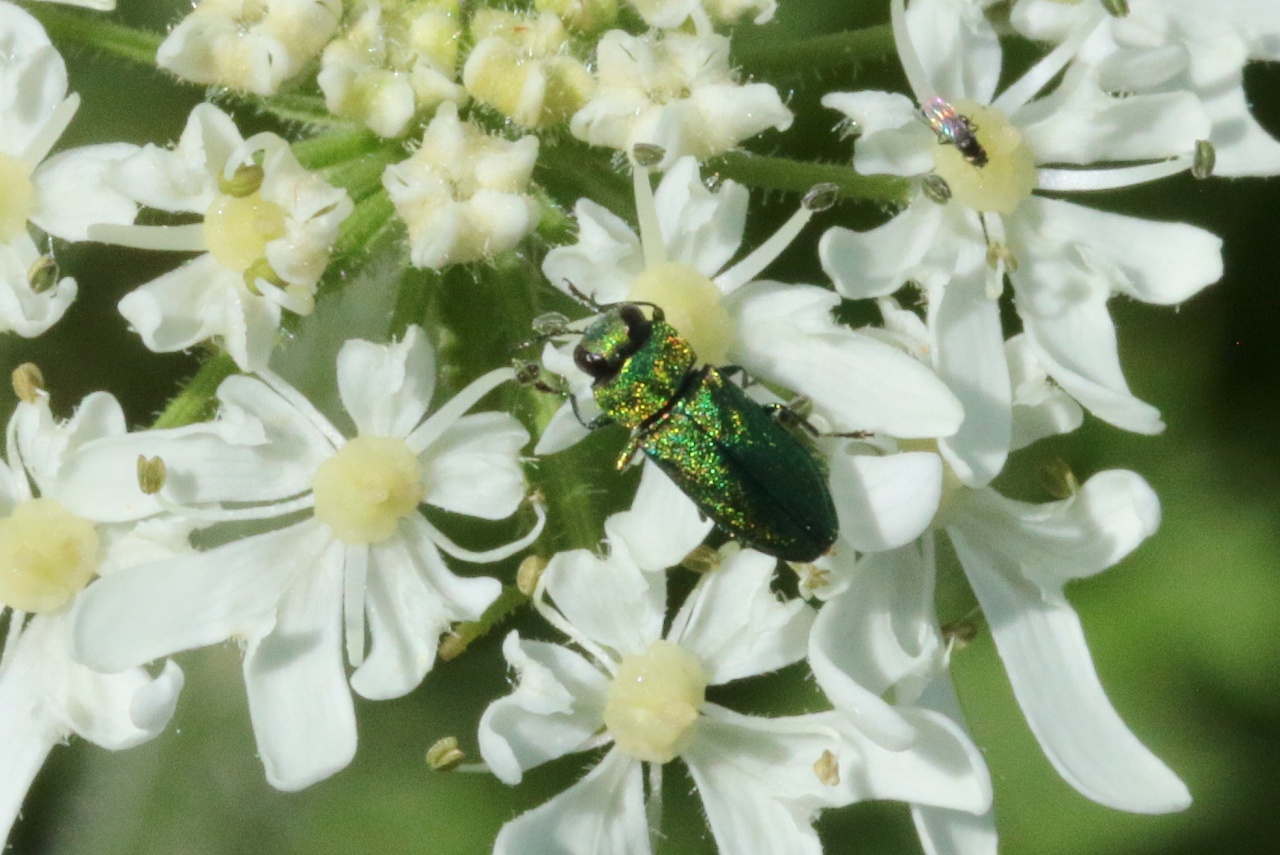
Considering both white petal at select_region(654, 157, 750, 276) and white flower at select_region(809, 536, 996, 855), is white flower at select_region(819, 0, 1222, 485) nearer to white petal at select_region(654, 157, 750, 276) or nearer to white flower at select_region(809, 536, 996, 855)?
white petal at select_region(654, 157, 750, 276)

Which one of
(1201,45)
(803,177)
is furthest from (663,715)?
(1201,45)

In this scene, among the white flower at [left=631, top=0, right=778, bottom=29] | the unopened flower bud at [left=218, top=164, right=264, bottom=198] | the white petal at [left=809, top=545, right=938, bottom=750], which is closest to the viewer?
the white petal at [left=809, top=545, right=938, bottom=750]

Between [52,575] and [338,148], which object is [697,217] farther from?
[52,575]

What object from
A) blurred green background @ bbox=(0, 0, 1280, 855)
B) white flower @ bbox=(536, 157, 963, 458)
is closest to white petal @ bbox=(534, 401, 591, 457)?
white flower @ bbox=(536, 157, 963, 458)

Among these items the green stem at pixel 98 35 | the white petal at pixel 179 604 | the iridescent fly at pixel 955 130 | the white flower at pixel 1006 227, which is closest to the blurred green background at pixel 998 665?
the green stem at pixel 98 35

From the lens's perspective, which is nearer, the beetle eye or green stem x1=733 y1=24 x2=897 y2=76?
the beetle eye

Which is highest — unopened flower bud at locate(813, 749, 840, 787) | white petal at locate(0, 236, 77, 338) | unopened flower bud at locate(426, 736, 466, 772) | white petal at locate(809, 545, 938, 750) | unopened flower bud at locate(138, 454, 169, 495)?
white petal at locate(0, 236, 77, 338)

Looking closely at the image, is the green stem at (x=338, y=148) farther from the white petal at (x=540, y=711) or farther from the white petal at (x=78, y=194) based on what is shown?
the white petal at (x=540, y=711)
